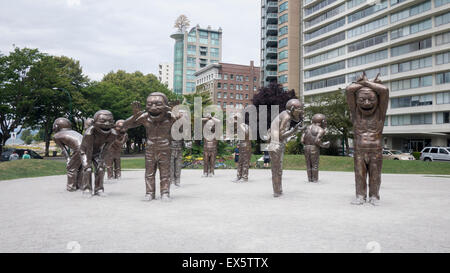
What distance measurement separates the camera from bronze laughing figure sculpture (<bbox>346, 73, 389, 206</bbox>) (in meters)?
7.40

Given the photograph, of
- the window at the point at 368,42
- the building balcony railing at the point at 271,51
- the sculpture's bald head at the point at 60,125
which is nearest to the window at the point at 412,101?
the window at the point at 368,42

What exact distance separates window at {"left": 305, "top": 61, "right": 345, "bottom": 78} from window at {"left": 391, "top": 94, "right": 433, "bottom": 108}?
405 inches

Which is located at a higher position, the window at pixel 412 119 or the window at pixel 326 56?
the window at pixel 326 56

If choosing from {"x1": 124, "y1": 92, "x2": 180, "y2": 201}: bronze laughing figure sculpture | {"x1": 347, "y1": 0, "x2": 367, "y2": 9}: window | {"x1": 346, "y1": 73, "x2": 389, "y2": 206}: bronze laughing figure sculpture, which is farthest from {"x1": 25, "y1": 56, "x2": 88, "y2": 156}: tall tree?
{"x1": 347, "y1": 0, "x2": 367, "y2": 9}: window

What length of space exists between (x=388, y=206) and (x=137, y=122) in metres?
5.93

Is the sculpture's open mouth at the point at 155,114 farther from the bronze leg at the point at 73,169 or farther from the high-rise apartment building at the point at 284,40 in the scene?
the high-rise apartment building at the point at 284,40

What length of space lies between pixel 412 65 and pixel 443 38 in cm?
469

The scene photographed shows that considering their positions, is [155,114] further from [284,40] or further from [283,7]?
[283,7]

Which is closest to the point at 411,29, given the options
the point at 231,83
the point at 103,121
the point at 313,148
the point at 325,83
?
the point at 325,83

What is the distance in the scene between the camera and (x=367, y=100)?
291 inches

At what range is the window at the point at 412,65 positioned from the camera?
1602 inches

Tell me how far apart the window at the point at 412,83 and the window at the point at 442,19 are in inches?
241

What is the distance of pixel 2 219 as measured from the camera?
18.3 ft
